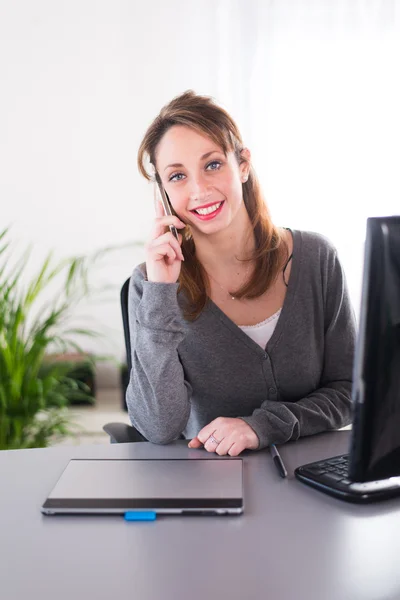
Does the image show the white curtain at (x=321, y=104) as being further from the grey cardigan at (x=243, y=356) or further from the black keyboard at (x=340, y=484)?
the black keyboard at (x=340, y=484)

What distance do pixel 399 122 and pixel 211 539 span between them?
8.67 ft

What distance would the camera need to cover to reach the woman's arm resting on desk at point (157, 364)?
1.41 metres

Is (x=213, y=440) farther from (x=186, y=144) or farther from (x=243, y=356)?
(x=186, y=144)

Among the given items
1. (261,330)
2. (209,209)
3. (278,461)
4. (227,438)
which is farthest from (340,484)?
(209,209)

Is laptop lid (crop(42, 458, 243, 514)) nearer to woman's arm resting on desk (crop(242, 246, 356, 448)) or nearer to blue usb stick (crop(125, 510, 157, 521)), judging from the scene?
blue usb stick (crop(125, 510, 157, 521))

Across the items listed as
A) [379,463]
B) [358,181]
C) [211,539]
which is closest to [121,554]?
[211,539]

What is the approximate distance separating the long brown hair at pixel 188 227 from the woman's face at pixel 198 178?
2cm

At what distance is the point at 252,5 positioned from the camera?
3193 millimetres

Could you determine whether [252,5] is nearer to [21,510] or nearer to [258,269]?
[258,269]

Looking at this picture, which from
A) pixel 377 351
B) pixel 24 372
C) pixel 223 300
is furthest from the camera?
pixel 24 372

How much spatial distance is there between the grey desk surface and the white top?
0.53 metres

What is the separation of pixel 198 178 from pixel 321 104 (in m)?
1.79

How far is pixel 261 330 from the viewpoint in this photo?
1614 mm

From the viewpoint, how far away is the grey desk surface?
82 cm
